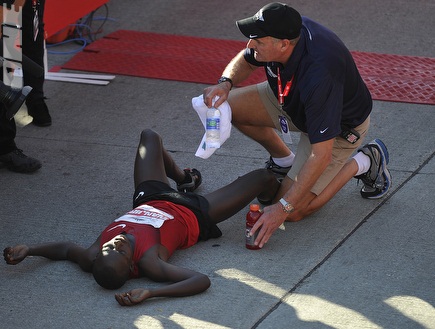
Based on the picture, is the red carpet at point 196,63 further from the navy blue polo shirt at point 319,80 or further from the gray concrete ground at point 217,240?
the navy blue polo shirt at point 319,80

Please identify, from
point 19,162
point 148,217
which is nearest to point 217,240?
point 148,217

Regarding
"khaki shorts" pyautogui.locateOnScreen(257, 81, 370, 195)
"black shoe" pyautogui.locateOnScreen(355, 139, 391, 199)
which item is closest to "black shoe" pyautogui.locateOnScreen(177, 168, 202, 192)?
"khaki shorts" pyautogui.locateOnScreen(257, 81, 370, 195)

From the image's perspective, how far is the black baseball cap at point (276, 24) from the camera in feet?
14.5

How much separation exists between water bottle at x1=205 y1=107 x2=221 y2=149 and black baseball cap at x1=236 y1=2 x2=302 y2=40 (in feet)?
2.00

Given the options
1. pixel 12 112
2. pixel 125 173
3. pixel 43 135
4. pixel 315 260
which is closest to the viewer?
pixel 315 260

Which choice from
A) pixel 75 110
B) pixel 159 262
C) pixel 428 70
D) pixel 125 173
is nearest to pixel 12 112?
pixel 125 173

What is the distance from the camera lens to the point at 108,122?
6410mm

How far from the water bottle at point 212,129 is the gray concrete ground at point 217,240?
479mm

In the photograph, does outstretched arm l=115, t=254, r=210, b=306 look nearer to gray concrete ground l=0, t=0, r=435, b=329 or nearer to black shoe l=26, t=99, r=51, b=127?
gray concrete ground l=0, t=0, r=435, b=329

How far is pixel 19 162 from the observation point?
563 centimetres

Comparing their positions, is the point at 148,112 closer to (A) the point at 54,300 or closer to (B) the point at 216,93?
(B) the point at 216,93

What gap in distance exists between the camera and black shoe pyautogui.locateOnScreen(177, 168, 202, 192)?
17.2 ft

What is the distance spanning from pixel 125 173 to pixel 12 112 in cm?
99

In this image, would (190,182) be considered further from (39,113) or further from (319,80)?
(39,113)
